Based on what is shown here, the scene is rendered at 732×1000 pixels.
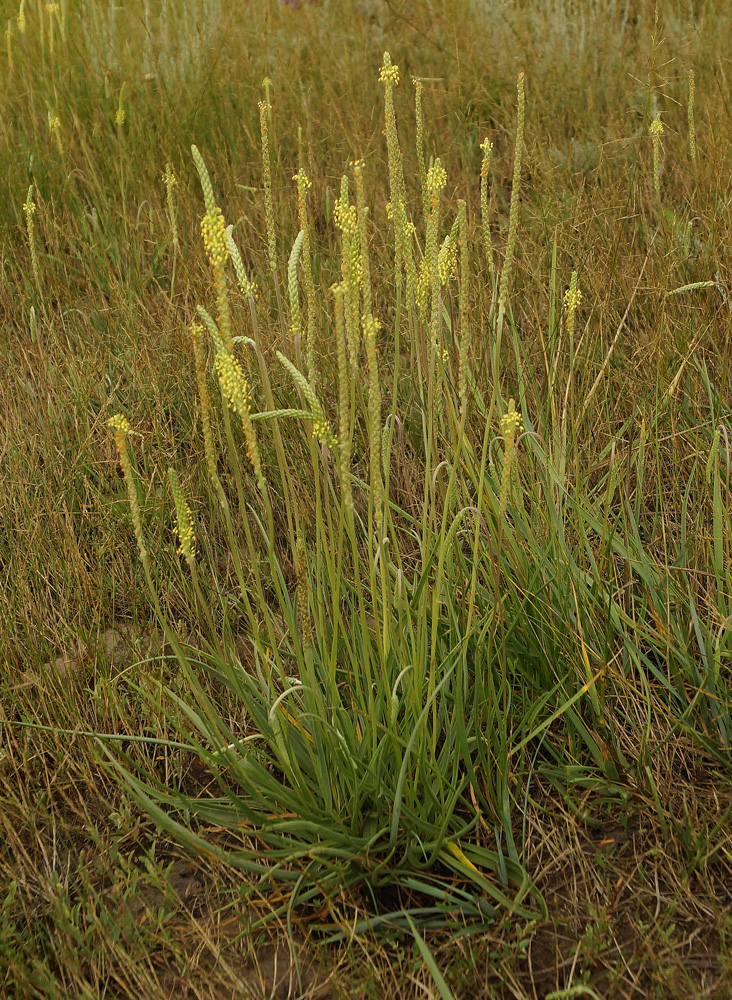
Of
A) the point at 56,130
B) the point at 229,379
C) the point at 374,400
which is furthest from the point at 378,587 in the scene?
the point at 56,130

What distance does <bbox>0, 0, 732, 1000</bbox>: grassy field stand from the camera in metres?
1.33

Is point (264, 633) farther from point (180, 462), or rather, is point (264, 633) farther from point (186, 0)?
point (186, 0)

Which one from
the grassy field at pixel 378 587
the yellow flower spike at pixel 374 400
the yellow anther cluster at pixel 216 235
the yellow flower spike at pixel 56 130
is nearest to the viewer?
the yellow anther cluster at pixel 216 235

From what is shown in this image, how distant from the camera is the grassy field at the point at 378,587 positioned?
133 centimetres

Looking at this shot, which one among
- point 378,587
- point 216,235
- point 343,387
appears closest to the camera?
point 216,235

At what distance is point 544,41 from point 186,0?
1746 mm

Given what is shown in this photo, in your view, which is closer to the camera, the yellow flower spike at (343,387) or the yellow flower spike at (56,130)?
the yellow flower spike at (343,387)

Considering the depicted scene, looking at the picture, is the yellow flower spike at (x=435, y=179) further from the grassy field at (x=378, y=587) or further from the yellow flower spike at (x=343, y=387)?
the yellow flower spike at (x=343, y=387)

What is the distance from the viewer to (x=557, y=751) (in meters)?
1.59

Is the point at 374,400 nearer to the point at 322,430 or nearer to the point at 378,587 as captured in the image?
the point at 322,430

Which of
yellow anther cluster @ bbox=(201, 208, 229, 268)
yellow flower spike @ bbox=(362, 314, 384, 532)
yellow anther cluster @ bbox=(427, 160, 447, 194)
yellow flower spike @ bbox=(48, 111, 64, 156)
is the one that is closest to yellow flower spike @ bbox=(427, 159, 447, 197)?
yellow anther cluster @ bbox=(427, 160, 447, 194)

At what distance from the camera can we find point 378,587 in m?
1.85

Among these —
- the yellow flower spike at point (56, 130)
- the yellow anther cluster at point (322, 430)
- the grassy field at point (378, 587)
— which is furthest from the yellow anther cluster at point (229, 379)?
the yellow flower spike at point (56, 130)

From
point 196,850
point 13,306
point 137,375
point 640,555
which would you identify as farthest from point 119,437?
point 13,306
